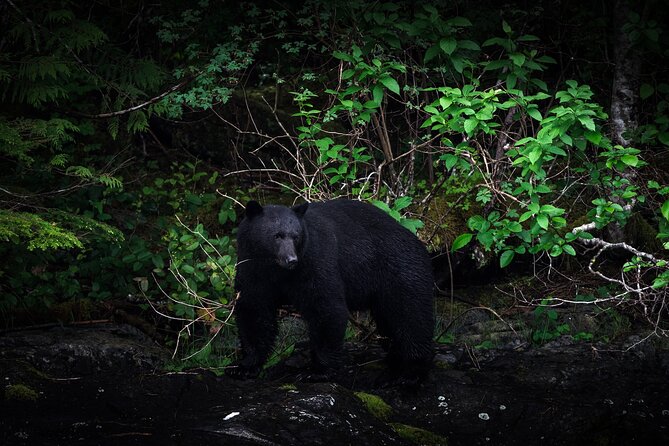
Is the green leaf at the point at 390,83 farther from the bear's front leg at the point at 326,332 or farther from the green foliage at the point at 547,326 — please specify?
the green foliage at the point at 547,326

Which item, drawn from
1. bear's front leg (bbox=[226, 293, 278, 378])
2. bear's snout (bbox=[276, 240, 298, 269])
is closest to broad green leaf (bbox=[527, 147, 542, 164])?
bear's snout (bbox=[276, 240, 298, 269])

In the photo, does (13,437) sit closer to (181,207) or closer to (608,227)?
(181,207)

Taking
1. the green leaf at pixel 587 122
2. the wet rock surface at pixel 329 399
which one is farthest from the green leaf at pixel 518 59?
the wet rock surface at pixel 329 399

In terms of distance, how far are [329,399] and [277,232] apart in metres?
1.11

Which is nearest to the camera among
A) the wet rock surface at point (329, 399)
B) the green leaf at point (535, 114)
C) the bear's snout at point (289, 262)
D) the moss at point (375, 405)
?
the wet rock surface at point (329, 399)

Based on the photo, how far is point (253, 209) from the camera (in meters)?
5.08

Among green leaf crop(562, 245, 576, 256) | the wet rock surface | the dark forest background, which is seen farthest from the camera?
the dark forest background

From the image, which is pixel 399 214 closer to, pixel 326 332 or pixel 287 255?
pixel 326 332

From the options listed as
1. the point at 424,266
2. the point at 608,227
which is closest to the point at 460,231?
the point at 608,227

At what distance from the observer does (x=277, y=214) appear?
5027 mm

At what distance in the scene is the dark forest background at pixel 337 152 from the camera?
18.9 feet

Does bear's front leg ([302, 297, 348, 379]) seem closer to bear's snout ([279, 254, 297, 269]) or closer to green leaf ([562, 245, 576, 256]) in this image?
bear's snout ([279, 254, 297, 269])

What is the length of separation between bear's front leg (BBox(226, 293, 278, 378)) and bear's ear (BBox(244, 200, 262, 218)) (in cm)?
55

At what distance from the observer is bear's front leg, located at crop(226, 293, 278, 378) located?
5199mm
